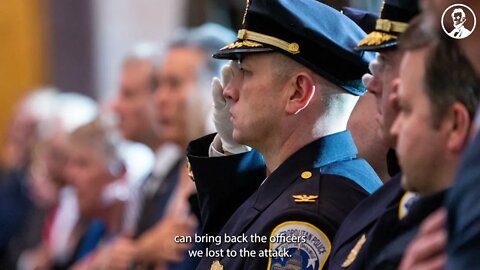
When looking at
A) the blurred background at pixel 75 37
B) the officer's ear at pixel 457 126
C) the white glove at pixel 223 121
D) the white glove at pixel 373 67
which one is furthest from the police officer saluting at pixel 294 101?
the blurred background at pixel 75 37

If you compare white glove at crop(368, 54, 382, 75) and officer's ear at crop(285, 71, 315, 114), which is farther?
officer's ear at crop(285, 71, 315, 114)

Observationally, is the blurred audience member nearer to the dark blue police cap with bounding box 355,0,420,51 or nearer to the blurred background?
the blurred background

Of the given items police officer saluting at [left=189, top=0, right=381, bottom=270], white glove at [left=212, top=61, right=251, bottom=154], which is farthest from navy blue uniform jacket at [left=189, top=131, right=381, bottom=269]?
white glove at [left=212, top=61, right=251, bottom=154]

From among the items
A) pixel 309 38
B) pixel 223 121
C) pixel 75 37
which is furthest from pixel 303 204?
pixel 75 37

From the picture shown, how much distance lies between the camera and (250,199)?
2947 mm

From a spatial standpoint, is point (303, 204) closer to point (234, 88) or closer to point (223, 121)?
point (234, 88)

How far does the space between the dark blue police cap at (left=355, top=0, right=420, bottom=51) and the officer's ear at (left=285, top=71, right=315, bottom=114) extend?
293 mm

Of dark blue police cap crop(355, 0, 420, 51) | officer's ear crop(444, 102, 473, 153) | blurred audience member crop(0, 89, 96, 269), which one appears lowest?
blurred audience member crop(0, 89, 96, 269)

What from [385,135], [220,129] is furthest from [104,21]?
[385,135]

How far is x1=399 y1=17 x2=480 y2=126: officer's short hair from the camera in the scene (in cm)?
202

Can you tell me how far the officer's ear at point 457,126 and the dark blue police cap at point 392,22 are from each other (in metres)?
0.53

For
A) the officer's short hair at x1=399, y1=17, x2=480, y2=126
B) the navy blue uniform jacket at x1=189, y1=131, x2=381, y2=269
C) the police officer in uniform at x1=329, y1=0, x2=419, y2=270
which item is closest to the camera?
the officer's short hair at x1=399, y1=17, x2=480, y2=126

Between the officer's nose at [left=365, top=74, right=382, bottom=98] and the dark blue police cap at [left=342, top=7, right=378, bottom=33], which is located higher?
the dark blue police cap at [left=342, top=7, right=378, bottom=33]

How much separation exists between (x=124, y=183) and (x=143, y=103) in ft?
1.17
